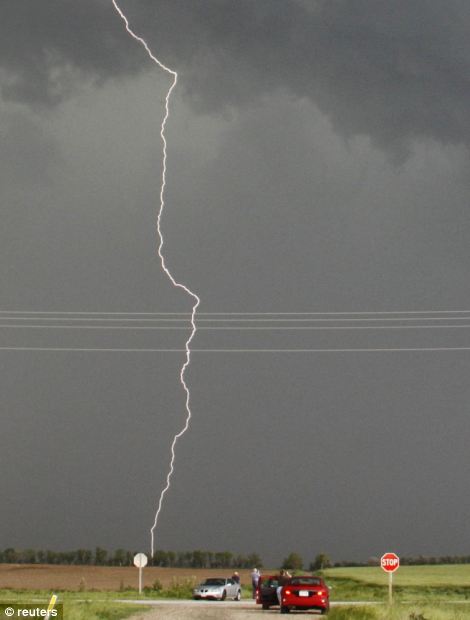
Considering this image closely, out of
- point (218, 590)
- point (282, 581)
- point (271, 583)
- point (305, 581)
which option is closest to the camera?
point (305, 581)

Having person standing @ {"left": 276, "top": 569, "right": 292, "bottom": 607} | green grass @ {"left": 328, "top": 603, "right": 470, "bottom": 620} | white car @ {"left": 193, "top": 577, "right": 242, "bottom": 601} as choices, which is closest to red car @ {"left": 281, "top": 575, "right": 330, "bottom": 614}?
person standing @ {"left": 276, "top": 569, "right": 292, "bottom": 607}

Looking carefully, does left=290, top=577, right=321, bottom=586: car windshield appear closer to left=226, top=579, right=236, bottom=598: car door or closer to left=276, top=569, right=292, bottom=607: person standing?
left=276, top=569, right=292, bottom=607: person standing

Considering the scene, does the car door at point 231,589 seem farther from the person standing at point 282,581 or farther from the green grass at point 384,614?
the green grass at point 384,614

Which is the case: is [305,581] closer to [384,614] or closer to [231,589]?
[384,614]

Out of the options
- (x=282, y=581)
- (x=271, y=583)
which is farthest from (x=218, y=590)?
(x=282, y=581)

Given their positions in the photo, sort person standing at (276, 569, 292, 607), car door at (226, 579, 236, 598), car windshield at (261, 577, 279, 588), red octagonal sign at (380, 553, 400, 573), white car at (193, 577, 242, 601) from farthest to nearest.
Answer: car door at (226, 579, 236, 598) → white car at (193, 577, 242, 601) → car windshield at (261, 577, 279, 588) → person standing at (276, 569, 292, 607) → red octagonal sign at (380, 553, 400, 573)

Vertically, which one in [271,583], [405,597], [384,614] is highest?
[271,583]

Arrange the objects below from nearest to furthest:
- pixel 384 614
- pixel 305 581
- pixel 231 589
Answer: pixel 384 614
pixel 305 581
pixel 231 589

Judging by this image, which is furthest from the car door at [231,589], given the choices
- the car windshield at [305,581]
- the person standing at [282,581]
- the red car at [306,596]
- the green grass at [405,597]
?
the red car at [306,596]
